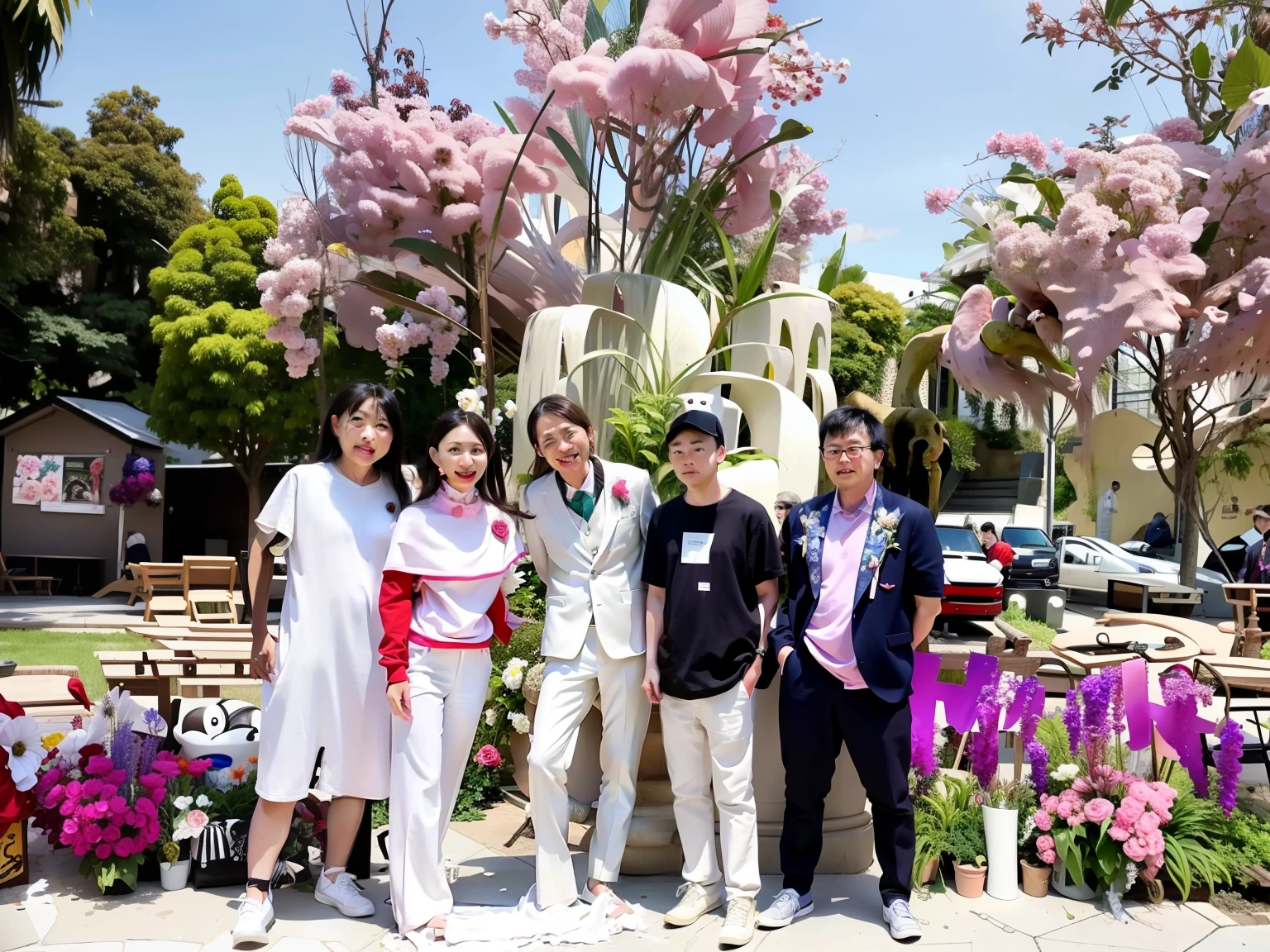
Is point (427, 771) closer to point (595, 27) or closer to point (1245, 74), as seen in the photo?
point (595, 27)

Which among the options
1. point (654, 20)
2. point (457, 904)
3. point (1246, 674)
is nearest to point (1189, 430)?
point (1246, 674)

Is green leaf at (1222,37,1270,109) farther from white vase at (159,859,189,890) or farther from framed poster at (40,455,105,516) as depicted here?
framed poster at (40,455,105,516)

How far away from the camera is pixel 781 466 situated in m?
5.02

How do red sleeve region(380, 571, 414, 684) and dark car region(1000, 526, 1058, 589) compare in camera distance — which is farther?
dark car region(1000, 526, 1058, 589)

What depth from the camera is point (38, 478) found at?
15039 millimetres

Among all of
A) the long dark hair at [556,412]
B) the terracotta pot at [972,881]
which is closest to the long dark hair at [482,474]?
the long dark hair at [556,412]

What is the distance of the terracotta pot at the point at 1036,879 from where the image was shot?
3.23 metres

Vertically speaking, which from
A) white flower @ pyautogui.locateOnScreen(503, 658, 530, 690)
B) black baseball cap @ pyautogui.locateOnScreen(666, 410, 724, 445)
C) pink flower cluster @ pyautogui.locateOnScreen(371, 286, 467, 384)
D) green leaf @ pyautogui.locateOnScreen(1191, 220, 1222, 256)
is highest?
green leaf @ pyautogui.locateOnScreen(1191, 220, 1222, 256)

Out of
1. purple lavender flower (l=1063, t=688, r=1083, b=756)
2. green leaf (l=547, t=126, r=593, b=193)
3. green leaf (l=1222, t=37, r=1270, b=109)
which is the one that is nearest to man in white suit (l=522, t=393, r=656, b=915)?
purple lavender flower (l=1063, t=688, r=1083, b=756)

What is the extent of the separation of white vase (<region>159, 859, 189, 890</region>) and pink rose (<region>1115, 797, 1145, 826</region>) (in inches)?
120

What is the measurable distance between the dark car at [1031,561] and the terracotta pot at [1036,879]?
11754 mm

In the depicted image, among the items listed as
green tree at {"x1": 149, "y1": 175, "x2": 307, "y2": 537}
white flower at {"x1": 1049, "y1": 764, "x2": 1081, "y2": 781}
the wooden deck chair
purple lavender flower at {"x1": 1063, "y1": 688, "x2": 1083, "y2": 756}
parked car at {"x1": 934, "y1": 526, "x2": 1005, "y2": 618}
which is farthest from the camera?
green tree at {"x1": 149, "y1": 175, "x2": 307, "y2": 537}

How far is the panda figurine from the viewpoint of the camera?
11.4 ft

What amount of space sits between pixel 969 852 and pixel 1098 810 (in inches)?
17.2
